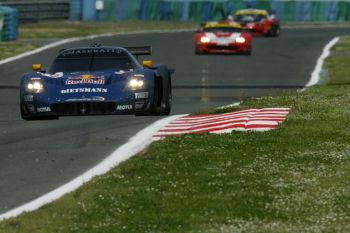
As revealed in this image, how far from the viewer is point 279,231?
30.6 ft

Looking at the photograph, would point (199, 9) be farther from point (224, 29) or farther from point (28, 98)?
point (28, 98)

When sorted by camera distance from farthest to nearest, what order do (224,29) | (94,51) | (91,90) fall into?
(224,29)
(94,51)
(91,90)

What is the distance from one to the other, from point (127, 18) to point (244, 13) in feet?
52.4

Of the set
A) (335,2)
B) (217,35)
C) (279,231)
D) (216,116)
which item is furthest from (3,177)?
(335,2)

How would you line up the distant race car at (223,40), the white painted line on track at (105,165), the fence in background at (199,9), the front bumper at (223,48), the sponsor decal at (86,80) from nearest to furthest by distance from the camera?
1. the white painted line on track at (105,165)
2. the sponsor decal at (86,80)
3. the distant race car at (223,40)
4. the front bumper at (223,48)
5. the fence in background at (199,9)

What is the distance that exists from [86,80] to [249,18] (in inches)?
1390

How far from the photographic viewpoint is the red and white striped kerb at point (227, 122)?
15570mm

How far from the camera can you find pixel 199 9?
6800 cm

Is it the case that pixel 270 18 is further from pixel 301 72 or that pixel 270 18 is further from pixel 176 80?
pixel 176 80

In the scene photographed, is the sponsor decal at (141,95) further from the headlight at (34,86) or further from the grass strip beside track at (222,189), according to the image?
the grass strip beside track at (222,189)

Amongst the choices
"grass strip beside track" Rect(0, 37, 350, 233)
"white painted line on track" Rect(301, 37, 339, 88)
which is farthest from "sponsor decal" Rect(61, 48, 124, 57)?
"white painted line on track" Rect(301, 37, 339, 88)

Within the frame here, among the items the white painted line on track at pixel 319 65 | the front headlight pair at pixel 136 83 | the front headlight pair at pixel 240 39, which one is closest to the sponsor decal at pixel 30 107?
the front headlight pair at pixel 136 83

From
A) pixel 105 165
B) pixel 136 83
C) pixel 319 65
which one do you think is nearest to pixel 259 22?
pixel 319 65

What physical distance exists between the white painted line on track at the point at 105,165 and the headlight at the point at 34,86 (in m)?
1.57
